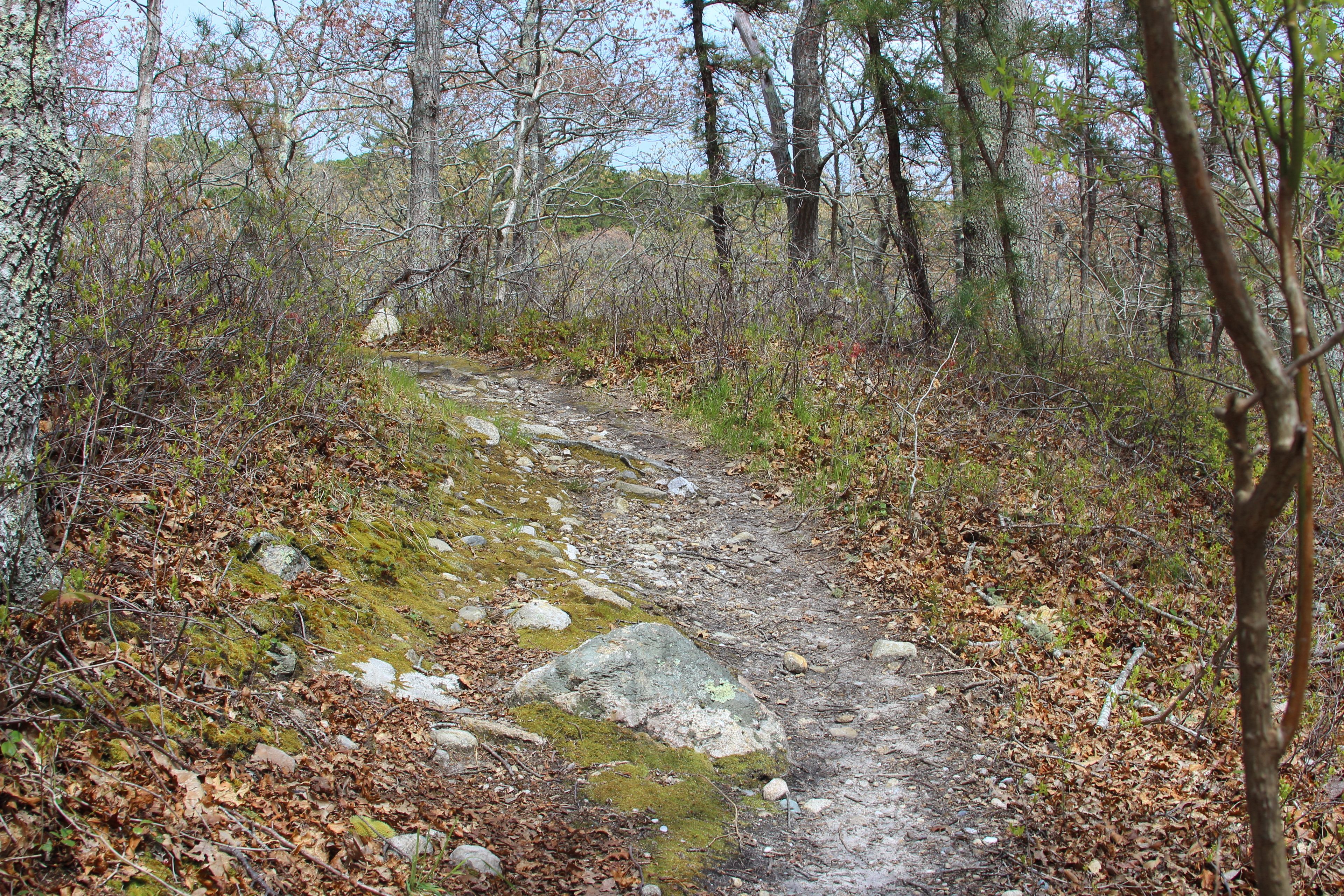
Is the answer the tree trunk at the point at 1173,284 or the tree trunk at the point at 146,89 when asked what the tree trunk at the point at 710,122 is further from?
the tree trunk at the point at 146,89

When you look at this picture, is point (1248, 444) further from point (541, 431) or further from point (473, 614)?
point (541, 431)

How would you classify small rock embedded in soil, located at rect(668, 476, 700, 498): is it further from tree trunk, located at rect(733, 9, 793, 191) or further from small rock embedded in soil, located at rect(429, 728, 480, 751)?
tree trunk, located at rect(733, 9, 793, 191)

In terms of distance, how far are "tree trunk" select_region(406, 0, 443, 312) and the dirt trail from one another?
6.12 m

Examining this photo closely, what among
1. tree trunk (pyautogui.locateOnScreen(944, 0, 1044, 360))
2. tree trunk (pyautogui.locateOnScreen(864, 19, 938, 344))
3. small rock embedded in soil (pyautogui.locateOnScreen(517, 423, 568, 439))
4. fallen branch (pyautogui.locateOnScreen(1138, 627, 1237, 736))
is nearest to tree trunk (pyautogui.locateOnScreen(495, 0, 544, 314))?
small rock embedded in soil (pyautogui.locateOnScreen(517, 423, 568, 439))

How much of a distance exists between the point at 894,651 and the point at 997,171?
5.05m

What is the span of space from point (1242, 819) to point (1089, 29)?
948 cm

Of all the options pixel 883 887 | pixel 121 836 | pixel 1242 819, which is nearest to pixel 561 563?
pixel 883 887

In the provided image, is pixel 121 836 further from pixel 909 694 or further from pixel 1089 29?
pixel 1089 29

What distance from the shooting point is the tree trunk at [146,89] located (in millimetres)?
10570

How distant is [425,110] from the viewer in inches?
449

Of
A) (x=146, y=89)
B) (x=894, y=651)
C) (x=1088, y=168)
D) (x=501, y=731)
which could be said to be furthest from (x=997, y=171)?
(x=146, y=89)

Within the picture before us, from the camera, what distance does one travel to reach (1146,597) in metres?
4.65

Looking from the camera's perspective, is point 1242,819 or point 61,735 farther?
point 1242,819

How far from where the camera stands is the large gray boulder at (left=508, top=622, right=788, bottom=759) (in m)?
3.34
